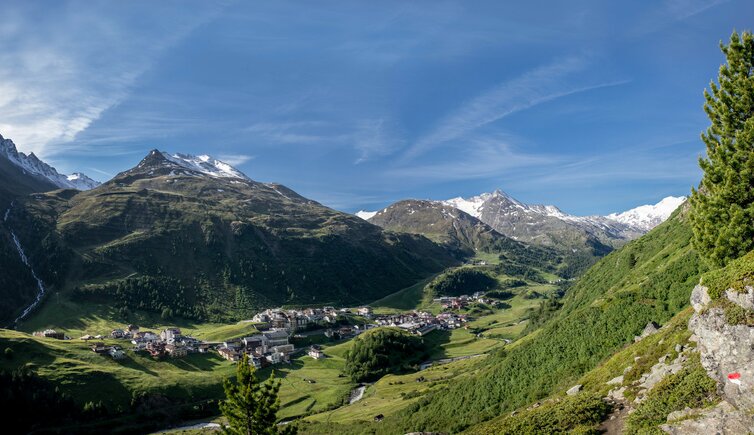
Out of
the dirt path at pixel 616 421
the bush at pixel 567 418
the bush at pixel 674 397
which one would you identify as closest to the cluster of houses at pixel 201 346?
the bush at pixel 567 418

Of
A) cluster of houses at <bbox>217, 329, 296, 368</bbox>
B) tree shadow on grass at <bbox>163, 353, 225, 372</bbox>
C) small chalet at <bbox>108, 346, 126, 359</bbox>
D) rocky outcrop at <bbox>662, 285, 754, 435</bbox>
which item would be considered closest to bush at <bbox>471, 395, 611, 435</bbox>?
rocky outcrop at <bbox>662, 285, 754, 435</bbox>

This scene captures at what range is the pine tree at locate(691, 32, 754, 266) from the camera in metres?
30.4

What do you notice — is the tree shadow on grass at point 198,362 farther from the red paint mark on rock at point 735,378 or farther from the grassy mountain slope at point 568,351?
the red paint mark on rock at point 735,378

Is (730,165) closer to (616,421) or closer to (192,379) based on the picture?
(616,421)

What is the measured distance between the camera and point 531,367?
6550 cm

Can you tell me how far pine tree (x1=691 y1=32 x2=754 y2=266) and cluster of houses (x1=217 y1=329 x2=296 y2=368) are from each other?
147560mm

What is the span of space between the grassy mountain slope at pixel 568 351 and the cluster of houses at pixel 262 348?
93010 millimetres

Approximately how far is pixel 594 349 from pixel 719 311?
37478 mm

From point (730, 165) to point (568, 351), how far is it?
127 ft

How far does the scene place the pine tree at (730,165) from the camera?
30.4 m

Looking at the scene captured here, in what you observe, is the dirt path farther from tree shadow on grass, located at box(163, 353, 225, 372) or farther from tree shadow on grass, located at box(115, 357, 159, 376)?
tree shadow on grass, located at box(163, 353, 225, 372)

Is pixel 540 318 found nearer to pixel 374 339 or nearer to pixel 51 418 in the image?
pixel 374 339

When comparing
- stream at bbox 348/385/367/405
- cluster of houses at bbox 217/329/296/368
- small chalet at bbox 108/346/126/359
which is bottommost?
stream at bbox 348/385/367/405

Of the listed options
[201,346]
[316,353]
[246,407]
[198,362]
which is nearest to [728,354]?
[246,407]
